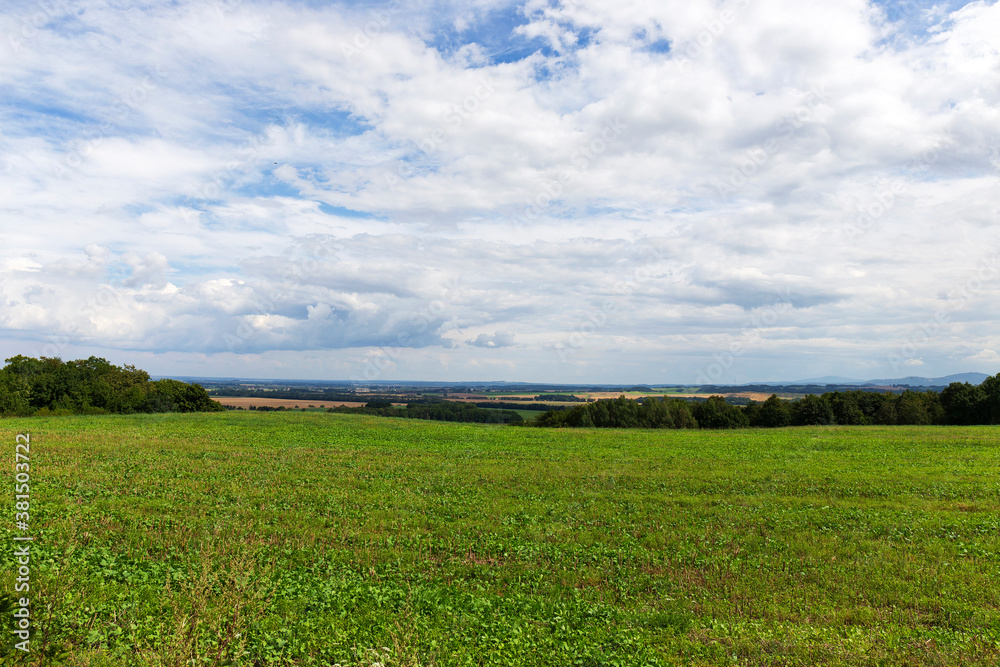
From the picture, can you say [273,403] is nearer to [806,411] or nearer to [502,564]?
[806,411]

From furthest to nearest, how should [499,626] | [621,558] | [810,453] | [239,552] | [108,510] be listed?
[810,453] < [108,510] < [621,558] < [239,552] < [499,626]

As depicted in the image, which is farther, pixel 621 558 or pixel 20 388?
pixel 20 388

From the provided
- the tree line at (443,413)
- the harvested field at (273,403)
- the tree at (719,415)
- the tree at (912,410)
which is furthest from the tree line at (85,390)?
the tree at (912,410)

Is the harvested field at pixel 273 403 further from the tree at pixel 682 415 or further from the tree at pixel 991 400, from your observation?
the tree at pixel 991 400

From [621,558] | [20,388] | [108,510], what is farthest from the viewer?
[20,388]

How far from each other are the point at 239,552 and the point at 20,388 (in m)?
75.9

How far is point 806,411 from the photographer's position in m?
76.8

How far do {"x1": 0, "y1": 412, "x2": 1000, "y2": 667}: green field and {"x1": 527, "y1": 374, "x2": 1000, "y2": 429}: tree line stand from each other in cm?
5110

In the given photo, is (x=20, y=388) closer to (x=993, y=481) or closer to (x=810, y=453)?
(x=810, y=453)

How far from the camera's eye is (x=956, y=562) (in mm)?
13117

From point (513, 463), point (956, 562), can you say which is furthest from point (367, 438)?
point (956, 562)

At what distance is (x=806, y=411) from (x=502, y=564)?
78350 millimetres

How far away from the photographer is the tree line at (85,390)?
64938 millimetres

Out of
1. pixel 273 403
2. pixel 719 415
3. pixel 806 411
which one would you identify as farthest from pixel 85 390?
pixel 806 411
